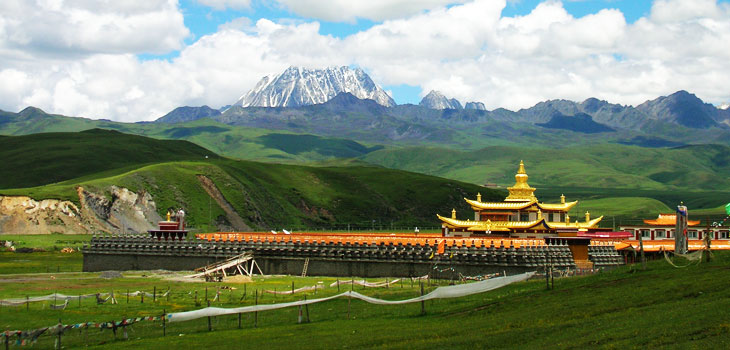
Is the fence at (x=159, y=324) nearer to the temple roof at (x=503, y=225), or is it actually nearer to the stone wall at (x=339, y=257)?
the stone wall at (x=339, y=257)

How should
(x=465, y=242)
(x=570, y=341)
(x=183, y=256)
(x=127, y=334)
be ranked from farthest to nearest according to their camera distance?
(x=183, y=256) < (x=465, y=242) < (x=127, y=334) < (x=570, y=341)

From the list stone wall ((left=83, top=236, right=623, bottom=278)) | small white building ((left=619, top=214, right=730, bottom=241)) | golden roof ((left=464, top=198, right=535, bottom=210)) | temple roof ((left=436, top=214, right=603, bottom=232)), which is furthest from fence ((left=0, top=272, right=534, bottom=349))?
small white building ((left=619, top=214, right=730, bottom=241))

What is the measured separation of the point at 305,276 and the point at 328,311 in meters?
38.6

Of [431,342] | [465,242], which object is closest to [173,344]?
[431,342]

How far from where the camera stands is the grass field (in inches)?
1329

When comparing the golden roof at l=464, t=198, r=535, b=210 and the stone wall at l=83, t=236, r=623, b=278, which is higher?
the golden roof at l=464, t=198, r=535, b=210

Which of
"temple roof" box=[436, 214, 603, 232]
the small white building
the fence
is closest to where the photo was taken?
the fence

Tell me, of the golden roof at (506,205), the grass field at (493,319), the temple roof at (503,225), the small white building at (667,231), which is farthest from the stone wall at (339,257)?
the small white building at (667,231)

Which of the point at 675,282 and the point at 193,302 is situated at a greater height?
the point at 675,282

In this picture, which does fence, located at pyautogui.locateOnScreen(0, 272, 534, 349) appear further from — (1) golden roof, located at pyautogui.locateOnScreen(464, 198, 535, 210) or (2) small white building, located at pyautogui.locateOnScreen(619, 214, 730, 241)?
(2) small white building, located at pyautogui.locateOnScreen(619, 214, 730, 241)

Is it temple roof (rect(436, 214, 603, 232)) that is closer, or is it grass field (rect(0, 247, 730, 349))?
grass field (rect(0, 247, 730, 349))

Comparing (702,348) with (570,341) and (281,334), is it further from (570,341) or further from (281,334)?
(281,334)

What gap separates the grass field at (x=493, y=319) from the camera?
111ft

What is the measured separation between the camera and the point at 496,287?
57.8 meters
